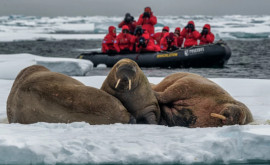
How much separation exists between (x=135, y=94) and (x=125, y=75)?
0.28 m

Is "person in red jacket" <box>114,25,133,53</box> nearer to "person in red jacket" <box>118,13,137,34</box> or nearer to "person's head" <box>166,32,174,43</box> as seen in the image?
"person in red jacket" <box>118,13,137,34</box>

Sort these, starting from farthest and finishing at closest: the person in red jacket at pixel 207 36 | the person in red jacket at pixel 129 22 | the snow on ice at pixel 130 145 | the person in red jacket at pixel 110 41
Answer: the person in red jacket at pixel 129 22
the person in red jacket at pixel 207 36
the person in red jacket at pixel 110 41
the snow on ice at pixel 130 145

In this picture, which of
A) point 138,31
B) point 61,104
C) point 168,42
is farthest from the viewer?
point 168,42

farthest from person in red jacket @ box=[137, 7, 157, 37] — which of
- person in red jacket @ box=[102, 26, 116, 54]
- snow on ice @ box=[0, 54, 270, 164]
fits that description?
snow on ice @ box=[0, 54, 270, 164]

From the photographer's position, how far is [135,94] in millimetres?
3822

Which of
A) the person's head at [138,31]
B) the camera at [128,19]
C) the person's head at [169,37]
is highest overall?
the camera at [128,19]

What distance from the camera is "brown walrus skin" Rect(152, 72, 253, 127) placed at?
3.64 metres

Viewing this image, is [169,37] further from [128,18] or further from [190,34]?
[128,18]

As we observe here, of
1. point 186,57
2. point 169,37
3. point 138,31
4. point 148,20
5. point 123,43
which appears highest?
point 148,20

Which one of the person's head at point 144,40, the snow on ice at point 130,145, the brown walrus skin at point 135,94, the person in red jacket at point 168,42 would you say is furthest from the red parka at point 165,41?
the snow on ice at point 130,145

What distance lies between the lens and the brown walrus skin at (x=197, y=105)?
3.64 metres

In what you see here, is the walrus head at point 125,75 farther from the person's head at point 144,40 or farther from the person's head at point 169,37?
the person's head at point 169,37

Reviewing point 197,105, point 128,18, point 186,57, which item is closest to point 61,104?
point 197,105

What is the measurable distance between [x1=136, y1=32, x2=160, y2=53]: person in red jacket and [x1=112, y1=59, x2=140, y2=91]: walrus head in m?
8.59
